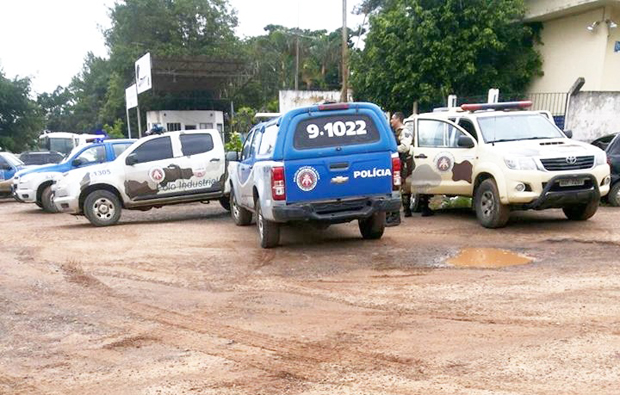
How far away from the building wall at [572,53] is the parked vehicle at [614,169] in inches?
280

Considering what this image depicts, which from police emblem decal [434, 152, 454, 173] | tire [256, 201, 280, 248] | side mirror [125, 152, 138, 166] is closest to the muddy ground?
tire [256, 201, 280, 248]

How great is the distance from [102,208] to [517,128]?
27.4 feet

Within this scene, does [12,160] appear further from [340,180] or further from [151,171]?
[340,180]

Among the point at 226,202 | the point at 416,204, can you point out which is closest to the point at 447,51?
the point at 416,204

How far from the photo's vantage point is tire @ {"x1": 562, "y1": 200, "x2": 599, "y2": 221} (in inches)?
371

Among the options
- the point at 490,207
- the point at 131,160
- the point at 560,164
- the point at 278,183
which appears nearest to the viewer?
the point at 278,183

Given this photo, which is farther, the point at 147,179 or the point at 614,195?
the point at 147,179

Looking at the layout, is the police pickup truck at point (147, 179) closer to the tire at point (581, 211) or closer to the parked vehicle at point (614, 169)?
the tire at point (581, 211)

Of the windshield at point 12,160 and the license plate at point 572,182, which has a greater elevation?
the windshield at point 12,160

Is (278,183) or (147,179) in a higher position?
(278,183)

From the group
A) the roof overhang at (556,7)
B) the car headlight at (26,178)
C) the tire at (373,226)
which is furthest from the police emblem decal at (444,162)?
the car headlight at (26,178)

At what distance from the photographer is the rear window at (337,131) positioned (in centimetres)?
810

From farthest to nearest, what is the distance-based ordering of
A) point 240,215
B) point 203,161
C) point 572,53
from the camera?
point 572,53, point 203,161, point 240,215

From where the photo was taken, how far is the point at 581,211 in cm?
962
